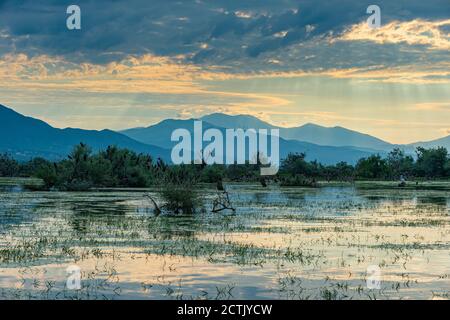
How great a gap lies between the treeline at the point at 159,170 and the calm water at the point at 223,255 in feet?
30.7

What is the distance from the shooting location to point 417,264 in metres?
20.4

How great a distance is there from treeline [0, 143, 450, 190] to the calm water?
9365 mm

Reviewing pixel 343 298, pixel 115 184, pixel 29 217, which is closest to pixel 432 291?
pixel 343 298

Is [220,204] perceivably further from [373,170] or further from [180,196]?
[373,170]

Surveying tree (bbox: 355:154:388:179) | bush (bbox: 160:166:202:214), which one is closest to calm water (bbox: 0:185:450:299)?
bush (bbox: 160:166:202:214)

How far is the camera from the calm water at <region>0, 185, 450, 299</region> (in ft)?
54.0

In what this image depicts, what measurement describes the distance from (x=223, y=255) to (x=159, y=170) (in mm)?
22681

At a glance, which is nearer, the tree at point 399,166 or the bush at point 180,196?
the bush at point 180,196

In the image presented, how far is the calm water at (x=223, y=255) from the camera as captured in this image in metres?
16.5

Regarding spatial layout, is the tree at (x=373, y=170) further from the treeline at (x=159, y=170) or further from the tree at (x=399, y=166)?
the tree at (x=399, y=166)

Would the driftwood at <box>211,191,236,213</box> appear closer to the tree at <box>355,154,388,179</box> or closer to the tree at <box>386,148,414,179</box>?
the tree at <box>355,154,388,179</box>

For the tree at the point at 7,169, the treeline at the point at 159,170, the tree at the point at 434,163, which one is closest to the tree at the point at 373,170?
the treeline at the point at 159,170

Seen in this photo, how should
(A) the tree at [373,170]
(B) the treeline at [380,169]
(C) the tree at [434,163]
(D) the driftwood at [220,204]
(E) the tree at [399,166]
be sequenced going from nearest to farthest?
(D) the driftwood at [220,204]
(B) the treeline at [380,169]
(C) the tree at [434,163]
(A) the tree at [373,170]
(E) the tree at [399,166]
